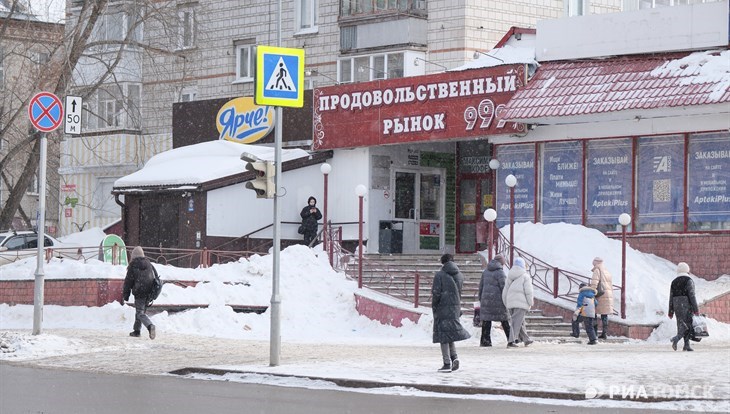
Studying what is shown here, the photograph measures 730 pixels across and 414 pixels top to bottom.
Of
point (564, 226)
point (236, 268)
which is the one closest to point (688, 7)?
point (564, 226)

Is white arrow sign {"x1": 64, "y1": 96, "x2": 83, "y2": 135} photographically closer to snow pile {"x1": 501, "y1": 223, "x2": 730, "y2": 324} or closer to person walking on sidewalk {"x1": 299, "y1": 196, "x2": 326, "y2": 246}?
person walking on sidewalk {"x1": 299, "y1": 196, "x2": 326, "y2": 246}

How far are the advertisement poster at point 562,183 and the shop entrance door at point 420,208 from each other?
5090mm

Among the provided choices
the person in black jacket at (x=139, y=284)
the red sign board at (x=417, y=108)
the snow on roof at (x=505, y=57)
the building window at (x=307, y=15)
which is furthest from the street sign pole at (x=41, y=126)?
the building window at (x=307, y=15)

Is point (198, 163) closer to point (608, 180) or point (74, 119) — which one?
point (74, 119)

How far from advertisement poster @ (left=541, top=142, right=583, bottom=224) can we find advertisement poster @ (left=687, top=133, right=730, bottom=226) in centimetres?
278

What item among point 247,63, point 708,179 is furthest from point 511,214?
point 247,63

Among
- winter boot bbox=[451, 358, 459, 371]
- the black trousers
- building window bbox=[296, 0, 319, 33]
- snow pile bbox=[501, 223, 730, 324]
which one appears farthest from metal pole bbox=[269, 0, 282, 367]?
building window bbox=[296, 0, 319, 33]

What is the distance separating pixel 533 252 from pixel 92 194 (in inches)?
1041

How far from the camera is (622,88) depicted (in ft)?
99.2

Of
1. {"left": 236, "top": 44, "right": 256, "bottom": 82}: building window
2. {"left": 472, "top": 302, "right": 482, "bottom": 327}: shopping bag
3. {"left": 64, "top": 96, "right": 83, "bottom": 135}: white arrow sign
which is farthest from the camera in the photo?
{"left": 236, "top": 44, "right": 256, "bottom": 82}: building window

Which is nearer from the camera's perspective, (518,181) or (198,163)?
(518,181)

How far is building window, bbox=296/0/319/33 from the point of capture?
4784 cm

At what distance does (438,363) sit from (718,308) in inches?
395

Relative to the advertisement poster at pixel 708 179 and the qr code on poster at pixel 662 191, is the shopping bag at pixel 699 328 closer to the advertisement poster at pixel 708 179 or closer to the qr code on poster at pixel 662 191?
the advertisement poster at pixel 708 179
